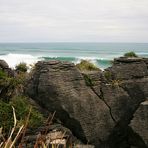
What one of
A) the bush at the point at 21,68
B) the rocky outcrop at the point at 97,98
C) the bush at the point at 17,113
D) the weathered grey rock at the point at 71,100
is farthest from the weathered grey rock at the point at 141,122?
the bush at the point at 21,68

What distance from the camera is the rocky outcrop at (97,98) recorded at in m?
15.2

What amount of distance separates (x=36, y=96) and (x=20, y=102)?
5.18 ft

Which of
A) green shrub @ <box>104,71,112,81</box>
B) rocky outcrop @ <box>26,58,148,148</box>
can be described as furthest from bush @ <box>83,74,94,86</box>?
green shrub @ <box>104,71,112,81</box>

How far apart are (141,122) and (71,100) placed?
2589mm

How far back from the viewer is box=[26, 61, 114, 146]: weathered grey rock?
15.2 metres

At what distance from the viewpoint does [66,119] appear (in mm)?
15305

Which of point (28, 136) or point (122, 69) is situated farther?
point (122, 69)

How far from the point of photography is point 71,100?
15.2m

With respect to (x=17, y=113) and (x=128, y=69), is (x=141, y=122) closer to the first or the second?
(x=128, y=69)

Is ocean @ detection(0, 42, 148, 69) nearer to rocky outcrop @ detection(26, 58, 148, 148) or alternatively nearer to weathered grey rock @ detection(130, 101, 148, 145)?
rocky outcrop @ detection(26, 58, 148, 148)

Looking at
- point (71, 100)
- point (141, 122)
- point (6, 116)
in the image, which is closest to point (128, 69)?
point (141, 122)

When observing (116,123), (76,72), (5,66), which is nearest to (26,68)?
(5,66)

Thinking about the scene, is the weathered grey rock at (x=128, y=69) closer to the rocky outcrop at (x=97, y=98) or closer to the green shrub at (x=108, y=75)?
the rocky outcrop at (x=97, y=98)

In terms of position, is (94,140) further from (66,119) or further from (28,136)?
(28,136)
